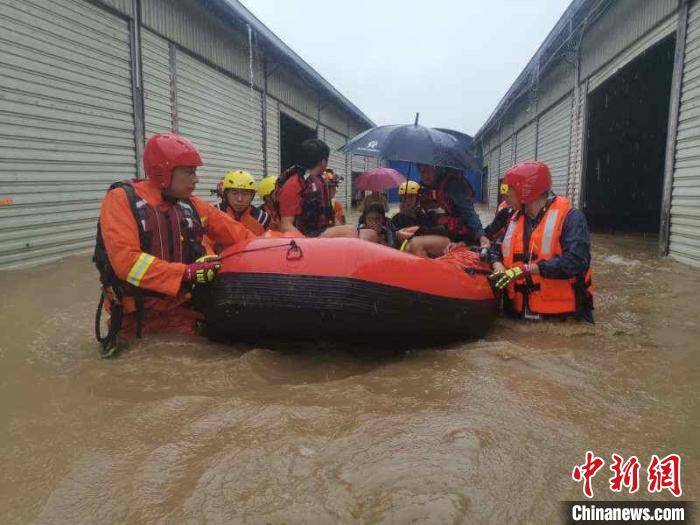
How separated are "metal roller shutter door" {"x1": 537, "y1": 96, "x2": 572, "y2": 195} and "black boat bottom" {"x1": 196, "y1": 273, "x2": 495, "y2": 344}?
981cm

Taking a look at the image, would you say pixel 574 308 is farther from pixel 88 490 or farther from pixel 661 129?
pixel 661 129

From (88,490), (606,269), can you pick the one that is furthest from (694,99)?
(88,490)

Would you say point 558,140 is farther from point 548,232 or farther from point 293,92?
point 548,232

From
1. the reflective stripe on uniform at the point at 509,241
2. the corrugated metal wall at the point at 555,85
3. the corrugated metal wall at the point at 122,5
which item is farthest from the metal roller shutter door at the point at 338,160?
the reflective stripe on uniform at the point at 509,241

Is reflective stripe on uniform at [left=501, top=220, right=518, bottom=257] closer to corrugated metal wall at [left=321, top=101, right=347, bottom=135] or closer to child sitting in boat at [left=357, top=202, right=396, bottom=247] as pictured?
child sitting in boat at [left=357, top=202, right=396, bottom=247]

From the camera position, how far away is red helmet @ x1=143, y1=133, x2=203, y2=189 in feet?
9.37

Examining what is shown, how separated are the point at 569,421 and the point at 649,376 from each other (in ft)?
2.80

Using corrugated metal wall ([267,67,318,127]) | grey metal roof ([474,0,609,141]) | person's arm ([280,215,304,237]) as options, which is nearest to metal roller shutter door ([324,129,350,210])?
corrugated metal wall ([267,67,318,127])

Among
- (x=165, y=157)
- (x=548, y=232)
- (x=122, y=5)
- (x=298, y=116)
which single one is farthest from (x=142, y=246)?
(x=298, y=116)

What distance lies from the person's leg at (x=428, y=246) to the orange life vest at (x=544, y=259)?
78cm

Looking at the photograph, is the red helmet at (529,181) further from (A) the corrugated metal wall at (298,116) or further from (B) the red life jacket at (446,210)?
(A) the corrugated metal wall at (298,116)

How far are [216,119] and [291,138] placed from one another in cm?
674

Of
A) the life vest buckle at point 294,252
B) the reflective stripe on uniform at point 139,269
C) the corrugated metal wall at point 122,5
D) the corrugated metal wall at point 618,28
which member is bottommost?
the reflective stripe on uniform at point 139,269

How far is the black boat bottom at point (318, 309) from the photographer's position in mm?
2611
